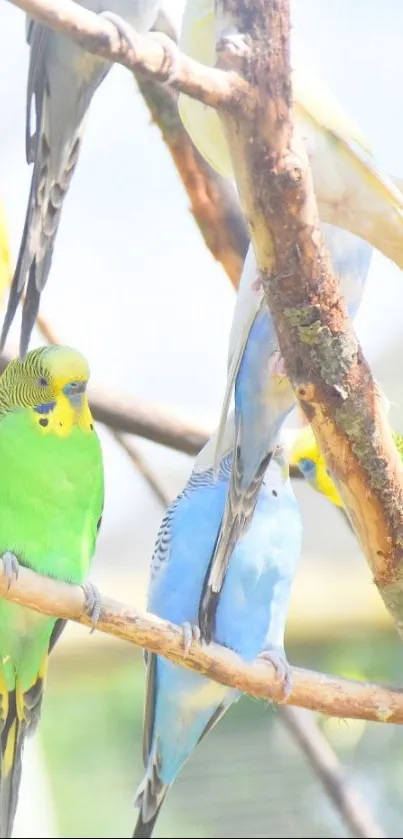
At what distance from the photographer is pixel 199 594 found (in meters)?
1.01

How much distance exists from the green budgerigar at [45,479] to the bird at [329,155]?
0.27 metres

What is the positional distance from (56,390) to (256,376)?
0.21 metres

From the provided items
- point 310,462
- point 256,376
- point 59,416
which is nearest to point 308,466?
point 310,462

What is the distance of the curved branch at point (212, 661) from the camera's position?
2.86 ft

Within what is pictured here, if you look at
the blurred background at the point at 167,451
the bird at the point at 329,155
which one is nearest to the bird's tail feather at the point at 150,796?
the blurred background at the point at 167,451

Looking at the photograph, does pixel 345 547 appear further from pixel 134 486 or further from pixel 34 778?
pixel 34 778

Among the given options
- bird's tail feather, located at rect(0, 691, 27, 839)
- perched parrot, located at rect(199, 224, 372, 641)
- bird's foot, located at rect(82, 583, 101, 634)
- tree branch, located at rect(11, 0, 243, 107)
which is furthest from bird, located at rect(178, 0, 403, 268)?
bird's tail feather, located at rect(0, 691, 27, 839)

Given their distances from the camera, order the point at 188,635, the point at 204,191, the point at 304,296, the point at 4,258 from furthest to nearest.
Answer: the point at 204,191, the point at 4,258, the point at 188,635, the point at 304,296

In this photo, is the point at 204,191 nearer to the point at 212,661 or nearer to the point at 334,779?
the point at 212,661

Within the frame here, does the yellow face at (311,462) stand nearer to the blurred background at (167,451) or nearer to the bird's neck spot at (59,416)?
the blurred background at (167,451)

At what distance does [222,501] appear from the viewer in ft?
3.35

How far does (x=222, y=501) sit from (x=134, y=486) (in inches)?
7.3

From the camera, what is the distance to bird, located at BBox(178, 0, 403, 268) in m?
0.88

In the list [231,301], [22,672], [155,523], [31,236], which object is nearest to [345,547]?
→ [155,523]
